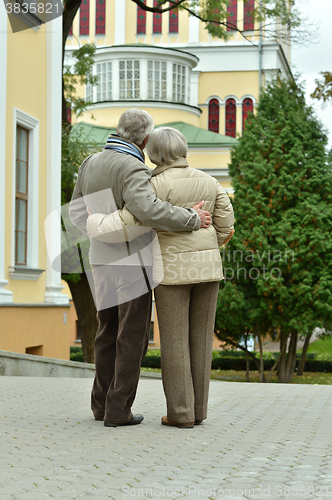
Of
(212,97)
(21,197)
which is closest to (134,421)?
(21,197)

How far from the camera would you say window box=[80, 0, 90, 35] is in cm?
4222

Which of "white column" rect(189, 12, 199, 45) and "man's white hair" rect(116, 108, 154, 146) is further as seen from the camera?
"white column" rect(189, 12, 199, 45)

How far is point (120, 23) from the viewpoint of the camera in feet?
136

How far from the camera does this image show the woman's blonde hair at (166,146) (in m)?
4.67

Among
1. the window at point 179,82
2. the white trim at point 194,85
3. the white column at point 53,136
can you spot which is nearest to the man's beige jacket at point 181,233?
the white column at point 53,136

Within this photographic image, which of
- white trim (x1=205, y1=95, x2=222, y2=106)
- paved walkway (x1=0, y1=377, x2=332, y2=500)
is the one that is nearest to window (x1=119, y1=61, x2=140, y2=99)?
white trim (x1=205, y1=95, x2=222, y2=106)

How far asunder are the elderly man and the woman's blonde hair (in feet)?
0.30

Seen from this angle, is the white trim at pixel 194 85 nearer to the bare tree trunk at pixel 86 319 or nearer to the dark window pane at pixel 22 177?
the bare tree trunk at pixel 86 319

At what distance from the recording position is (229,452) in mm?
3922

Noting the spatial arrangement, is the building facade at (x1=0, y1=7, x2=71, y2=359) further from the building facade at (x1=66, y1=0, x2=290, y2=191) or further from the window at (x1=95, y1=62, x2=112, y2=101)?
the building facade at (x1=66, y1=0, x2=290, y2=191)

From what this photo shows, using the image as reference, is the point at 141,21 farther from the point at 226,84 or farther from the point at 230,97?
the point at 230,97

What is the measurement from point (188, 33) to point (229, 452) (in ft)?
133

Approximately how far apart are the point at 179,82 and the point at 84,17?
35.9 feet

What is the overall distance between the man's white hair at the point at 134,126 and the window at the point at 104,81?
3048 cm
